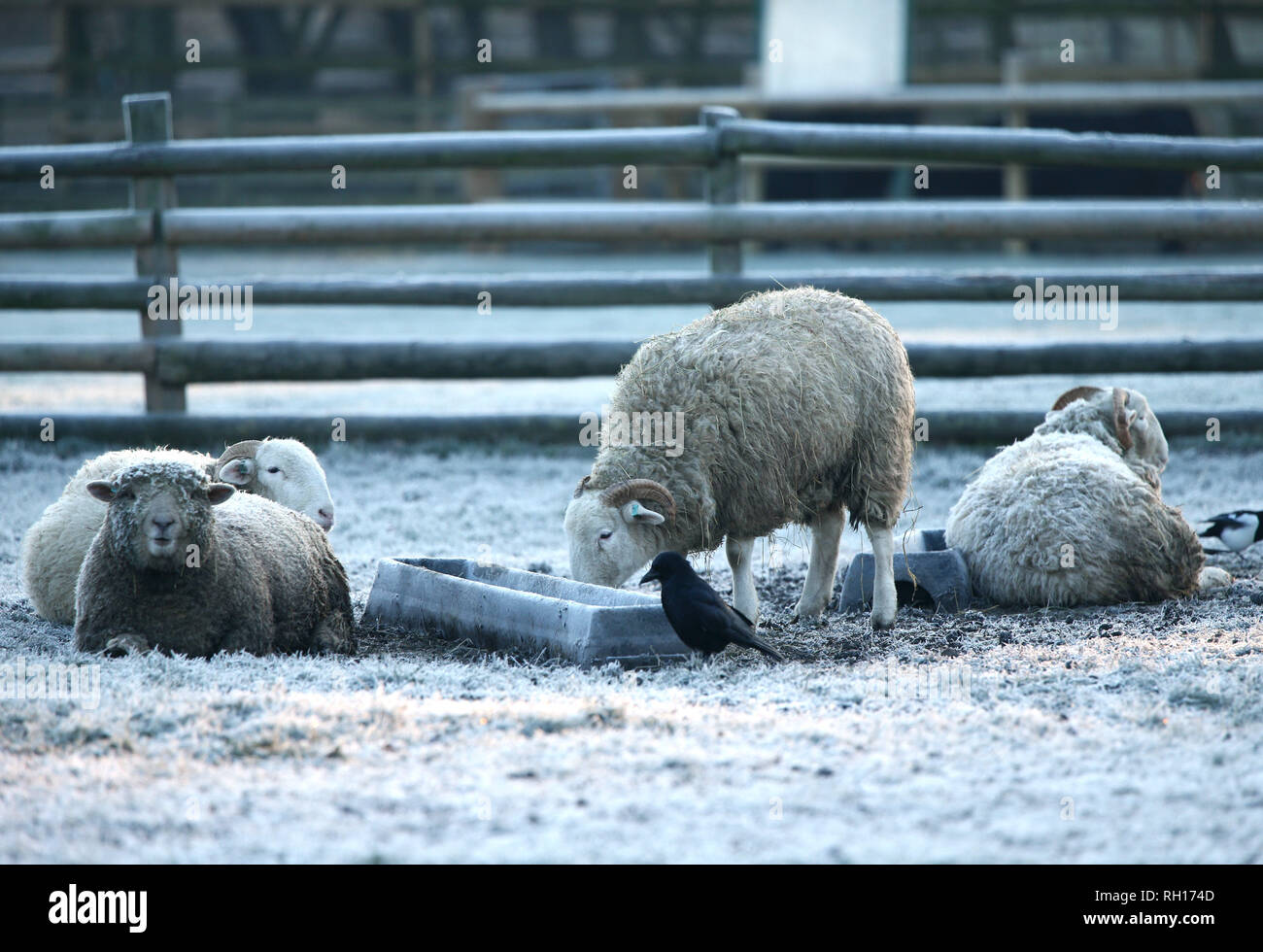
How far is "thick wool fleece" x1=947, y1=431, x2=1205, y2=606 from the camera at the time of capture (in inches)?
213

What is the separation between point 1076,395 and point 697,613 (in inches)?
109

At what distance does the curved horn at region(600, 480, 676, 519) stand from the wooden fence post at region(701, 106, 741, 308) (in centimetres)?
351

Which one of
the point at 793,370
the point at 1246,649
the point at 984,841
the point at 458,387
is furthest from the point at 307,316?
the point at 984,841

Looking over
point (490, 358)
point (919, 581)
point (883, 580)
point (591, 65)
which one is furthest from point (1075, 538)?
point (591, 65)

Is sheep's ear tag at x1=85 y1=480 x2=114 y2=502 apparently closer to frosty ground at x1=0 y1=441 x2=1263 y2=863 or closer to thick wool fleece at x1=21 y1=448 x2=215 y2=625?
thick wool fleece at x1=21 y1=448 x2=215 y2=625

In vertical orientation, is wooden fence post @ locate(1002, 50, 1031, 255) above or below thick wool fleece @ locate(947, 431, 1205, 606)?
above

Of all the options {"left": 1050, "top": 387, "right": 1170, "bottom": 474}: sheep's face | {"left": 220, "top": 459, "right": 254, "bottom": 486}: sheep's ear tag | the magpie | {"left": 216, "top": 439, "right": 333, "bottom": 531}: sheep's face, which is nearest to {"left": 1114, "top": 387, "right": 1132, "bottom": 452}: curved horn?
{"left": 1050, "top": 387, "right": 1170, "bottom": 474}: sheep's face

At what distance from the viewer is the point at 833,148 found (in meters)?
8.04

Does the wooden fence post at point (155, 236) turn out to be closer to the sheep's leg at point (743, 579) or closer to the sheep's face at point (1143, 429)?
the sheep's leg at point (743, 579)

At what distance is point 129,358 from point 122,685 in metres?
4.74

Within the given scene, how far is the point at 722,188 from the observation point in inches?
321

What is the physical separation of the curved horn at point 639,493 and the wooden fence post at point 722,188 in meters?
3.51
